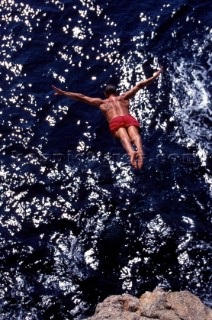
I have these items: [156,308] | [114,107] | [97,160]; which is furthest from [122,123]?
[156,308]

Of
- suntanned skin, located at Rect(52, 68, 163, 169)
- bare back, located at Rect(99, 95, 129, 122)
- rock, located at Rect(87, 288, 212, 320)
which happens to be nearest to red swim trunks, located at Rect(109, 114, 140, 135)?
suntanned skin, located at Rect(52, 68, 163, 169)

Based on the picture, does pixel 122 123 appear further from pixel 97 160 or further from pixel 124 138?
pixel 97 160

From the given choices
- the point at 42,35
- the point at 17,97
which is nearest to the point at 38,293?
the point at 17,97

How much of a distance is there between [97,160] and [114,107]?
7.41 ft

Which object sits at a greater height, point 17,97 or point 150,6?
point 150,6

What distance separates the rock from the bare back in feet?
23.6

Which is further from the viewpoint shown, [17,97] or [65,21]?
[65,21]

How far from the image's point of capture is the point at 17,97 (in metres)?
20.1

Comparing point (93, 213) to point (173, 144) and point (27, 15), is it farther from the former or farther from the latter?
point (27, 15)

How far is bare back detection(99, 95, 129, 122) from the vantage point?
16.6 m

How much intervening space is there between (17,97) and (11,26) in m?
5.44

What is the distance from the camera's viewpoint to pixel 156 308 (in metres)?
11.0

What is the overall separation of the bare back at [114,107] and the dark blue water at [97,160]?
177cm

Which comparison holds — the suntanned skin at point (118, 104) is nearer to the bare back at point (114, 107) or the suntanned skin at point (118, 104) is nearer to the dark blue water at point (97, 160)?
the bare back at point (114, 107)
